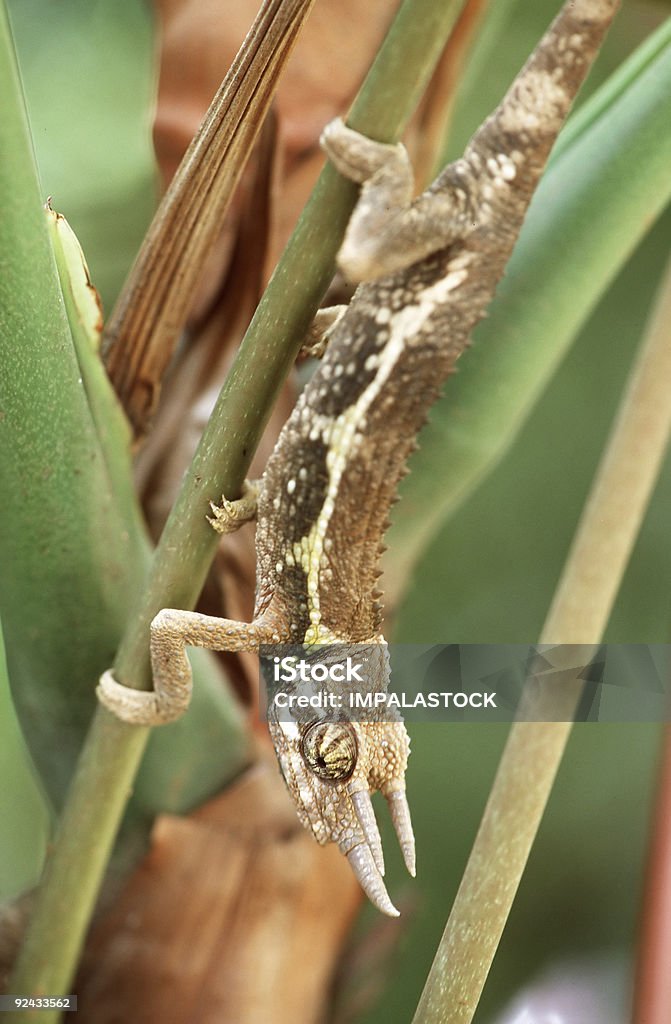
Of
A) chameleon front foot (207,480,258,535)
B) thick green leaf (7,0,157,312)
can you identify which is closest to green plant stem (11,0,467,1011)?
chameleon front foot (207,480,258,535)

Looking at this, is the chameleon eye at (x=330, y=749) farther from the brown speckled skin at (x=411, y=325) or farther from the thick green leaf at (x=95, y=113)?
the thick green leaf at (x=95, y=113)

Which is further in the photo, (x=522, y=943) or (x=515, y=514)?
(x=515, y=514)

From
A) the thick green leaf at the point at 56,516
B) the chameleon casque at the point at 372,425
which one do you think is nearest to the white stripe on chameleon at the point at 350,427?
the chameleon casque at the point at 372,425

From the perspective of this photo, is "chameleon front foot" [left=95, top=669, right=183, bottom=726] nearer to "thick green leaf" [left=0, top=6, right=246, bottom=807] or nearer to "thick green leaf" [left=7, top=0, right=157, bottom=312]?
"thick green leaf" [left=0, top=6, right=246, bottom=807]

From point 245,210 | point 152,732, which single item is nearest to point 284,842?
point 152,732

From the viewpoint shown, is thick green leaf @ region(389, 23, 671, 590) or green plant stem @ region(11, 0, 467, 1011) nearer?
green plant stem @ region(11, 0, 467, 1011)

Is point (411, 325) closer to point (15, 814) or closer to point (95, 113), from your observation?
point (95, 113)

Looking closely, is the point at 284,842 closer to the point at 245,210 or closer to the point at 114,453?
the point at 114,453
